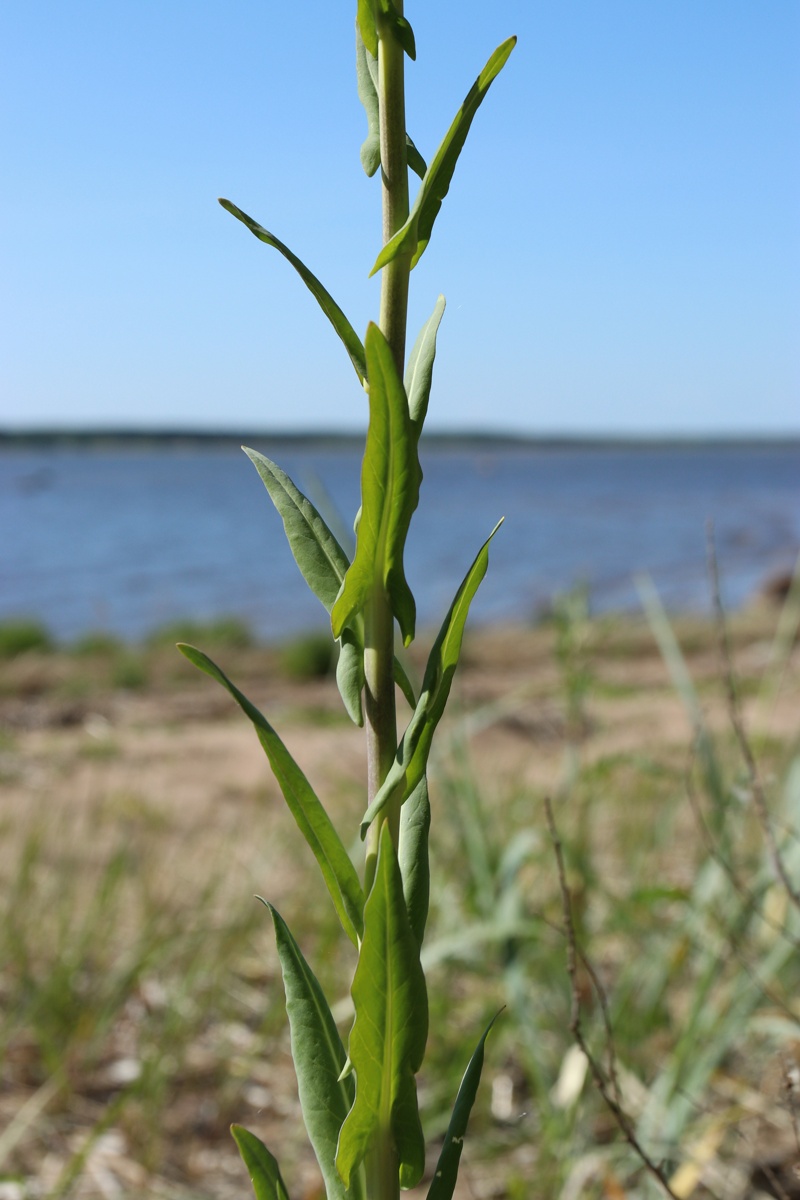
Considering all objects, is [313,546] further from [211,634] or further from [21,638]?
[21,638]

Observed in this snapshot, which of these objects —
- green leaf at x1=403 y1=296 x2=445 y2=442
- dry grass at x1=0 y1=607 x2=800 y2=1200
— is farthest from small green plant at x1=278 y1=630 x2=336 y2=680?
green leaf at x1=403 y1=296 x2=445 y2=442

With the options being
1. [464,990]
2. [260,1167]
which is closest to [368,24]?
[260,1167]

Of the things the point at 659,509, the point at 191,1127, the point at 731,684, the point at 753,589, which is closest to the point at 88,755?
the point at 191,1127

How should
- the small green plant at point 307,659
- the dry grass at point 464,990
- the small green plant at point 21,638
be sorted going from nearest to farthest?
the dry grass at point 464,990, the small green plant at point 307,659, the small green plant at point 21,638

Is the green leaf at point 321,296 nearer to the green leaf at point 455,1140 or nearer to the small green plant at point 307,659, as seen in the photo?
the green leaf at point 455,1140

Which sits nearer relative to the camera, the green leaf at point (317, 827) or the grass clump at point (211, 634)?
the green leaf at point (317, 827)

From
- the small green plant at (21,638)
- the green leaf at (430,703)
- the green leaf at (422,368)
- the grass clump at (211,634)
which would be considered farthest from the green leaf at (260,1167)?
the small green plant at (21,638)

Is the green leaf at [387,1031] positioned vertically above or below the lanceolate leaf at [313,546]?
below
